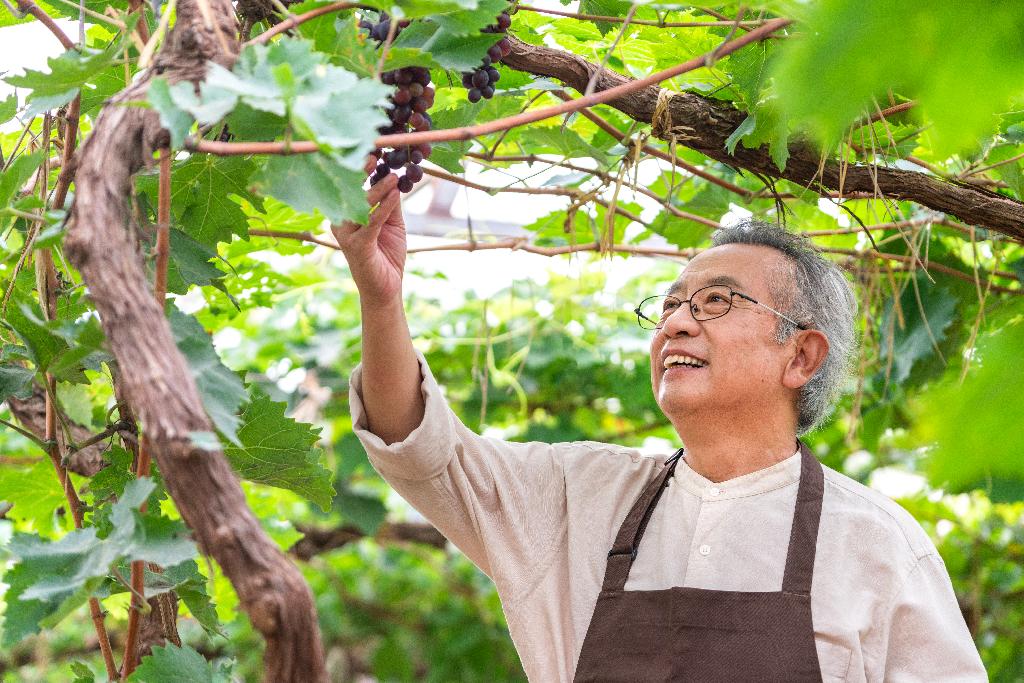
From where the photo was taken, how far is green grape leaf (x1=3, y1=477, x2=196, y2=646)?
86 cm

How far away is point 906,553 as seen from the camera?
1596 millimetres

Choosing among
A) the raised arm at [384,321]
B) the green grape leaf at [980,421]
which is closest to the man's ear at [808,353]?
the raised arm at [384,321]

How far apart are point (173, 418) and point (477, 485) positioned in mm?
1020

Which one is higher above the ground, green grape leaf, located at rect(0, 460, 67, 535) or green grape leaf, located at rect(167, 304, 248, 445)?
green grape leaf, located at rect(167, 304, 248, 445)

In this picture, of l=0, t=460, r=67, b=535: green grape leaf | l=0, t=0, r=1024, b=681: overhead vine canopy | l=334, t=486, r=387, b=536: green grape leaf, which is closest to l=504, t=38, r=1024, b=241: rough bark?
l=0, t=0, r=1024, b=681: overhead vine canopy

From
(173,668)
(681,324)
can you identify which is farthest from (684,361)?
(173,668)

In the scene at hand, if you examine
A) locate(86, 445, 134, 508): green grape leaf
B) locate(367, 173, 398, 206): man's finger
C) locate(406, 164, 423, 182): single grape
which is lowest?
locate(86, 445, 134, 508): green grape leaf

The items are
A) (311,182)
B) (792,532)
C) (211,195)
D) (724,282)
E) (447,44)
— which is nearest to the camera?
(311,182)

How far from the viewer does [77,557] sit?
3.02ft

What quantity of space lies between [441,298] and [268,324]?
23.3 inches

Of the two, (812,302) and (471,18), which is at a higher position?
(471,18)

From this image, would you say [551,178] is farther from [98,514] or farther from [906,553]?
[98,514]

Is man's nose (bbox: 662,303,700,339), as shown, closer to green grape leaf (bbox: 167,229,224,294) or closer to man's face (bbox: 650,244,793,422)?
man's face (bbox: 650,244,793,422)

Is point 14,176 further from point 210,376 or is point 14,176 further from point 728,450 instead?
point 728,450
